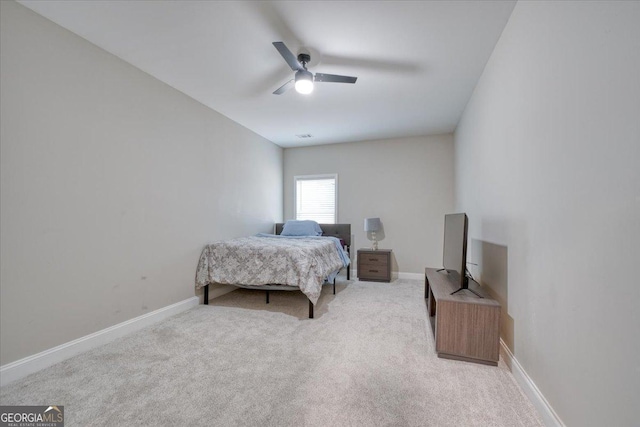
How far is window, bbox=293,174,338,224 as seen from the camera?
5.32 metres

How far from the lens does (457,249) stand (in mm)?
2344

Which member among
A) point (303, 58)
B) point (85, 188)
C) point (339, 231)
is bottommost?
point (339, 231)

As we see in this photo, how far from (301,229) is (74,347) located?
3225 mm

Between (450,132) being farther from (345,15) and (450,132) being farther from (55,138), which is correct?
(55,138)

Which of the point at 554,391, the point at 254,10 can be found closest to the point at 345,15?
the point at 254,10

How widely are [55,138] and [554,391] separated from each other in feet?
11.9

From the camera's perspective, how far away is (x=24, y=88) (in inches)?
73.1

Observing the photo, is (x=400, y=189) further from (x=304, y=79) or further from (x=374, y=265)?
(x=304, y=79)

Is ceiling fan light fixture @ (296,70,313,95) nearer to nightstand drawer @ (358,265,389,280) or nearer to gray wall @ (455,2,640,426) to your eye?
gray wall @ (455,2,640,426)

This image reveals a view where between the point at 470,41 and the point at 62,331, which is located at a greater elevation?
the point at 470,41

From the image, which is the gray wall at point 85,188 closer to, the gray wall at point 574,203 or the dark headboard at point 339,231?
the dark headboard at point 339,231

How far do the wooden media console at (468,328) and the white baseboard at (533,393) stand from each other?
4.1 inches

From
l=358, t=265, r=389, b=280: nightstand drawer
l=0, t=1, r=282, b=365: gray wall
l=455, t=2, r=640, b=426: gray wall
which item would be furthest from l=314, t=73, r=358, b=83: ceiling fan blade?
l=358, t=265, r=389, b=280: nightstand drawer

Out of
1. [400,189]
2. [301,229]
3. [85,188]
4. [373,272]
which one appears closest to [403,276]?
[373,272]
